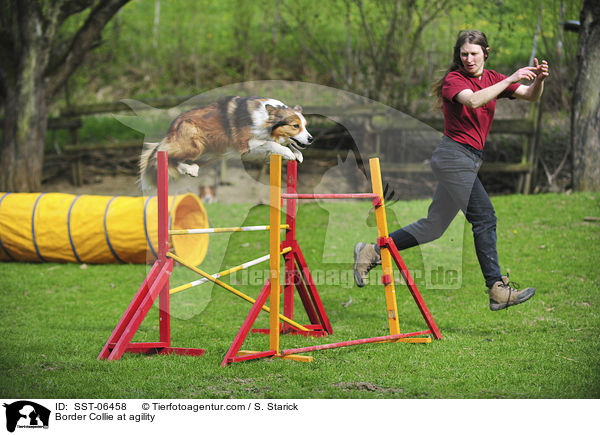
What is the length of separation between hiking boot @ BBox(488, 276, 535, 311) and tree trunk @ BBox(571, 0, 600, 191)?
5.06 meters

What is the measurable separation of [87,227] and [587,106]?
629 cm

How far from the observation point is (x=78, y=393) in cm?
276

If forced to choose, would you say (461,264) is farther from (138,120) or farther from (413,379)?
(138,120)

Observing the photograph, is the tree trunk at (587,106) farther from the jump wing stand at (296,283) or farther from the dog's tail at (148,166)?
the dog's tail at (148,166)

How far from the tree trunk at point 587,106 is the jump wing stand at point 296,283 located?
5049 millimetres

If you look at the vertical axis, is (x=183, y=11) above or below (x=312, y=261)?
above

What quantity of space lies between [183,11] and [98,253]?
8880 mm

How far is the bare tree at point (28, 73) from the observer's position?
8727 millimetres

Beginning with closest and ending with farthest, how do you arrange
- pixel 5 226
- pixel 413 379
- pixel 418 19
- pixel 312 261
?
pixel 413 379 → pixel 312 261 → pixel 5 226 → pixel 418 19

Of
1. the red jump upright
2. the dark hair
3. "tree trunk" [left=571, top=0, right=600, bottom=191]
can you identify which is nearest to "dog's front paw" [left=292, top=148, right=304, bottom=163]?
the red jump upright

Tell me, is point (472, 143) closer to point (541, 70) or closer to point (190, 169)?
point (541, 70)
